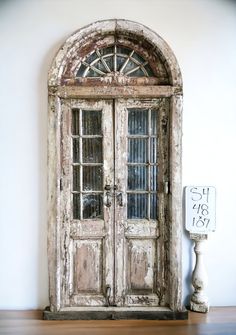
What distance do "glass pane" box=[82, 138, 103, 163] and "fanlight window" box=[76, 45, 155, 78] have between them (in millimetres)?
581

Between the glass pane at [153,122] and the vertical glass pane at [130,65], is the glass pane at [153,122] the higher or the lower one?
the lower one

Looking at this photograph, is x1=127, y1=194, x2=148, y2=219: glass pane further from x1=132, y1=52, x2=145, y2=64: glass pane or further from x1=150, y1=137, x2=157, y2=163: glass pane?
x1=132, y1=52, x2=145, y2=64: glass pane

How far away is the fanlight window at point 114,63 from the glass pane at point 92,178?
2.71ft

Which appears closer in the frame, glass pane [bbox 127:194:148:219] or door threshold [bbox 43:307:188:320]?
door threshold [bbox 43:307:188:320]

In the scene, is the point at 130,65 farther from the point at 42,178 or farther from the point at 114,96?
the point at 42,178

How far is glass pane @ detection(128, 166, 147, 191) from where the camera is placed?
10.2ft

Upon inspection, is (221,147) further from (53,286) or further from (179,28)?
(53,286)

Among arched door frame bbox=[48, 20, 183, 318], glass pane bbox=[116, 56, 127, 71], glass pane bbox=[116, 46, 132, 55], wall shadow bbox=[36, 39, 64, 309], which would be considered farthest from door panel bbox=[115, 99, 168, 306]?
wall shadow bbox=[36, 39, 64, 309]

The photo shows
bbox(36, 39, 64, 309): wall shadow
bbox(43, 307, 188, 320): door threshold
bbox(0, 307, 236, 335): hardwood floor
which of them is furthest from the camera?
bbox(36, 39, 64, 309): wall shadow

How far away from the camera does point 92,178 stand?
3.10 meters

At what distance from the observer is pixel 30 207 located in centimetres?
310

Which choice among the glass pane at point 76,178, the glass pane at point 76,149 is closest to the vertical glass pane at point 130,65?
the glass pane at point 76,149

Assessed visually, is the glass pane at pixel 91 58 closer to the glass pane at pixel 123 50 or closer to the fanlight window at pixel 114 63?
the fanlight window at pixel 114 63

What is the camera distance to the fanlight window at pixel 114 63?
3.08m
